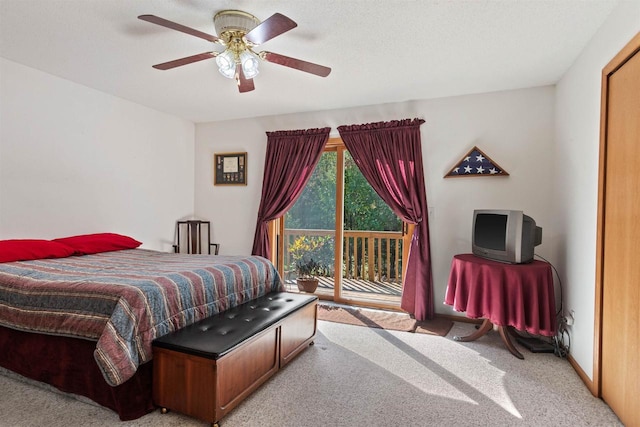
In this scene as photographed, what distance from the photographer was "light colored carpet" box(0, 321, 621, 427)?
187 cm

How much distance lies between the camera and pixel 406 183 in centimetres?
376

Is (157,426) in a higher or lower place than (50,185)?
lower

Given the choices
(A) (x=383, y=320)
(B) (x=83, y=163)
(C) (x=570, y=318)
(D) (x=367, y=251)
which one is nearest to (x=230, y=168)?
(B) (x=83, y=163)

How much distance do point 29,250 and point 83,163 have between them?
112 centimetres

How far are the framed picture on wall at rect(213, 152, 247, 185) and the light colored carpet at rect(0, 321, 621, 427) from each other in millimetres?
2723

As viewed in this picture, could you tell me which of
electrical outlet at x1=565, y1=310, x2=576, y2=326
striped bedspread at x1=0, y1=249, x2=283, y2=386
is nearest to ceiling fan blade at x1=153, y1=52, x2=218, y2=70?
striped bedspread at x1=0, y1=249, x2=283, y2=386

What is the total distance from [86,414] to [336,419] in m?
1.38

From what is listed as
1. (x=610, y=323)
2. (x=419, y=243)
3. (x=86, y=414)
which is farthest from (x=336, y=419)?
(x=419, y=243)

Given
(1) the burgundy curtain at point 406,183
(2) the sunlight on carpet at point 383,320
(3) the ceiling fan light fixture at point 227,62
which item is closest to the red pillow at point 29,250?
(3) the ceiling fan light fixture at point 227,62

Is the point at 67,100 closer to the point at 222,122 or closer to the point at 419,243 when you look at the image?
the point at 222,122

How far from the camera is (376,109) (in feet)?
13.0

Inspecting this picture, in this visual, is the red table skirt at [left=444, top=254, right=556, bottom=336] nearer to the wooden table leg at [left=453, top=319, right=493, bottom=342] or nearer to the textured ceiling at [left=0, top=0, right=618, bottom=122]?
the wooden table leg at [left=453, top=319, right=493, bottom=342]

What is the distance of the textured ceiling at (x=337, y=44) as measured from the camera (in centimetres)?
210

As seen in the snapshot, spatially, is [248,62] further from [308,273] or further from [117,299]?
[308,273]
